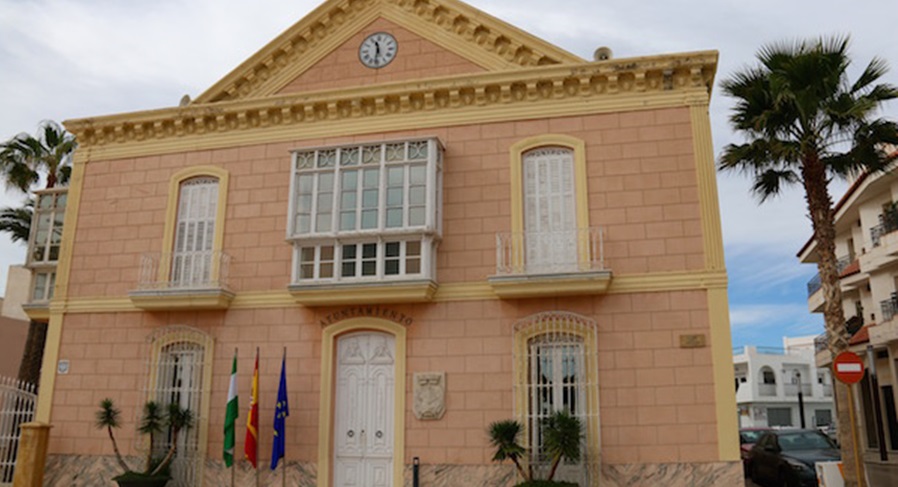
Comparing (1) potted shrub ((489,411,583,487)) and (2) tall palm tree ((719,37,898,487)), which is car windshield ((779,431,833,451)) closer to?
(2) tall palm tree ((719,37,898,487))

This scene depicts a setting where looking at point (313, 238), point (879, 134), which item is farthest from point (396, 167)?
point (879, 134)

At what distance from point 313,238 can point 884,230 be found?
74.7 feet

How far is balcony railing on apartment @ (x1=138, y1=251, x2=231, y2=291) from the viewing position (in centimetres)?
1360

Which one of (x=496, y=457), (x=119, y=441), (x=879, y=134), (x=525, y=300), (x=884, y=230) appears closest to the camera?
(x=496, y=457)

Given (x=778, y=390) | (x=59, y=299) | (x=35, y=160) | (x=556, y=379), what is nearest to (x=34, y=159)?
(x=35, y=160)

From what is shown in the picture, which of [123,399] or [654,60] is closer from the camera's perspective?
[654,60]

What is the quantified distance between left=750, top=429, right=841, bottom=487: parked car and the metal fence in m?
15.4

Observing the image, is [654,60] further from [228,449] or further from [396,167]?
[228,449]

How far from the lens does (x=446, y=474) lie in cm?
1183

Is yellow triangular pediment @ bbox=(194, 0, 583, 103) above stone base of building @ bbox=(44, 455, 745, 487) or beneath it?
above

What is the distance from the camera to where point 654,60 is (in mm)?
12516

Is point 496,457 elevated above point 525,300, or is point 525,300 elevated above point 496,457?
point 525,300

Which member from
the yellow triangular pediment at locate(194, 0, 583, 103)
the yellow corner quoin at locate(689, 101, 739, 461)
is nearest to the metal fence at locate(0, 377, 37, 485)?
the yellow triangular pediment at locate(194, 0, 583, 103)

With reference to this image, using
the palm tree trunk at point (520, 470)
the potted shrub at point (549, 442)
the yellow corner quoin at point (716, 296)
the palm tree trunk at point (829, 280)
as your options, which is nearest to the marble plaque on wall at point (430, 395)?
the potted shrub at point (549, 442)
